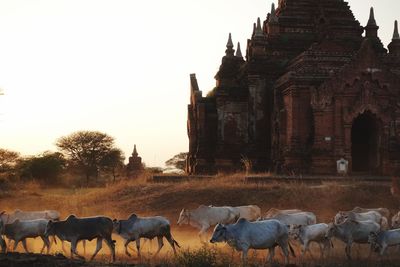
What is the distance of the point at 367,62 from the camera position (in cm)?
2283

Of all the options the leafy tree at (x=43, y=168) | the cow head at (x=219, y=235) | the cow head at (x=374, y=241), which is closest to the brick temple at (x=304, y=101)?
the cow head at (x=374, y=241)

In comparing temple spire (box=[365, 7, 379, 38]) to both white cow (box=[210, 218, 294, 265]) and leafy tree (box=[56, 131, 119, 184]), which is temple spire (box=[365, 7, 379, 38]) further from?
leafy tree (box=[56, 131, 119, 184])

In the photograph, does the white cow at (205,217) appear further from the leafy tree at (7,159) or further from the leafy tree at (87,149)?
the leafy tree at (87,149)

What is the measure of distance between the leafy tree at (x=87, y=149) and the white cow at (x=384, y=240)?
39071mm

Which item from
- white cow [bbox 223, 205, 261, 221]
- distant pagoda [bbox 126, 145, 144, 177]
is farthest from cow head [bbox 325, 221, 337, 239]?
distant pagoda [bbox 126, 145, 144, 177]

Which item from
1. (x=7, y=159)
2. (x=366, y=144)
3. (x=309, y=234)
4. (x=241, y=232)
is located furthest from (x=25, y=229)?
(x=7, y=159)

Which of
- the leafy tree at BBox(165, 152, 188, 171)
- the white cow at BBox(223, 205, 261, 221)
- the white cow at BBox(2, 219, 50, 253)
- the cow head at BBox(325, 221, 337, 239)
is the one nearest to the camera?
the cow head at BBox(325, 221, 337, 239)

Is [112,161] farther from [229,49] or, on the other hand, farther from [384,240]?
[384,240]

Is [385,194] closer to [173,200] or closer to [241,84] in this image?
[173,200]

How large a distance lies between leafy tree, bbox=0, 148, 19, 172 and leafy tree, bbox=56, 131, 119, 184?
853cm

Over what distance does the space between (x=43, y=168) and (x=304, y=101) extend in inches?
1030

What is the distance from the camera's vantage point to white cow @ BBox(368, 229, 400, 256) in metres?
12.1

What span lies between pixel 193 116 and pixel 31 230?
58.8 ft

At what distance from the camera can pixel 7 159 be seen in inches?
→ 1569
